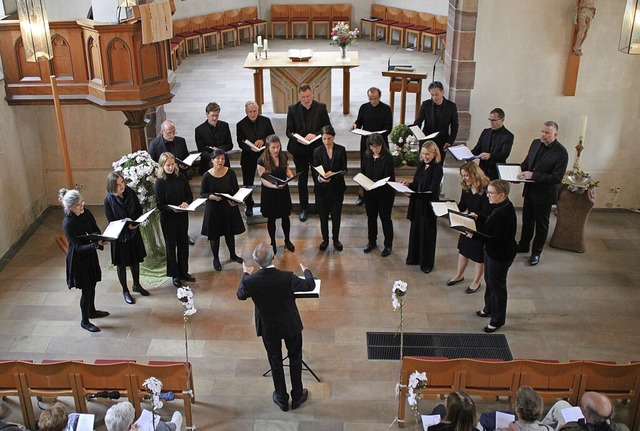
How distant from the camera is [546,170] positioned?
829cm

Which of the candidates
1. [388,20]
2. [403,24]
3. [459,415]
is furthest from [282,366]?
[388,20]

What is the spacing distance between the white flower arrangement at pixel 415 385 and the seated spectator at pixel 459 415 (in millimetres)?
634

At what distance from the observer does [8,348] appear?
7.11 metres

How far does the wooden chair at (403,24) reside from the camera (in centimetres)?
1616

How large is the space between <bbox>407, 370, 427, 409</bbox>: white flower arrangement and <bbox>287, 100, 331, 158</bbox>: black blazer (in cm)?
419

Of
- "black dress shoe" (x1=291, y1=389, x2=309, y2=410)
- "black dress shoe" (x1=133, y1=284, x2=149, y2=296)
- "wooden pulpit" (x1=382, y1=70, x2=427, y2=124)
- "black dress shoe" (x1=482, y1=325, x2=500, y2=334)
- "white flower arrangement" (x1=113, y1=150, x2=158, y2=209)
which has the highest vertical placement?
"wooden pulpit" (x1=382, y1=70, x2=427, y2=124)

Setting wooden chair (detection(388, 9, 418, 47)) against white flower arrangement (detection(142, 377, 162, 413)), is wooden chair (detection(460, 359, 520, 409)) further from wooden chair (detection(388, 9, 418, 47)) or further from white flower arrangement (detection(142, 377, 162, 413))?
wooden chair (detection(388, 9, 418, 47))

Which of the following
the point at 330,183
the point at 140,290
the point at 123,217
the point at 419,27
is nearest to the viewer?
the point at 123,217

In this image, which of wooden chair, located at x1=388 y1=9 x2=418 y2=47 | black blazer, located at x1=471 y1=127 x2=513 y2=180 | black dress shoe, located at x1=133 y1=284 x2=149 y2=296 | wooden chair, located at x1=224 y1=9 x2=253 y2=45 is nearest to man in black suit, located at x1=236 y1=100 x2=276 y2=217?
black dress shoe, located at x1=133 y1=284 x2=149 y2=296

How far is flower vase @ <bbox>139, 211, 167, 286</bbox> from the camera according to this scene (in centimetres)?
833

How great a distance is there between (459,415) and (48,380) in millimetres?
3295

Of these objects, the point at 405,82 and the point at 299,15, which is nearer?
the point at 405,82

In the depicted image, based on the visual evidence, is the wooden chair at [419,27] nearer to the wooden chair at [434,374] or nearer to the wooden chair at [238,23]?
the wooden chair at [238,23]

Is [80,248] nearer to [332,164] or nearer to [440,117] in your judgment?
[332,164]
